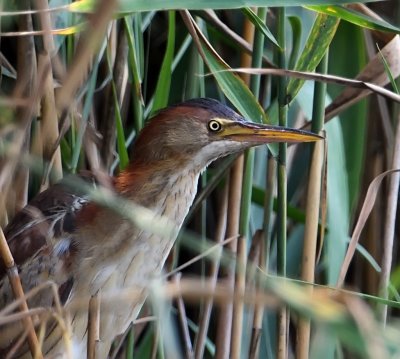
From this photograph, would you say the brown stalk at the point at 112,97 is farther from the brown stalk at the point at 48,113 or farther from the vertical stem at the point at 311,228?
the vertical stem at the point at 311,228

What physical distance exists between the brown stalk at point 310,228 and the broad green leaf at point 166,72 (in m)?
0.32

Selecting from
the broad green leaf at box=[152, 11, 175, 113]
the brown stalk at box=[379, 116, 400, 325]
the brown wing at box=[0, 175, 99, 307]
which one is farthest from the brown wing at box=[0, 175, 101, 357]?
the brown stalk at box=[379, 116, 400, 325]

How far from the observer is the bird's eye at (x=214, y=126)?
5.54 feet

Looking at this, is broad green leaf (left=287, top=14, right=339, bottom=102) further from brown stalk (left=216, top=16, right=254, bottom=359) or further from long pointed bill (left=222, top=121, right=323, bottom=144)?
brown stalk (left=216, top=16, right=254, bottom=359)

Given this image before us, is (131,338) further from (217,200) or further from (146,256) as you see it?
(217,200)

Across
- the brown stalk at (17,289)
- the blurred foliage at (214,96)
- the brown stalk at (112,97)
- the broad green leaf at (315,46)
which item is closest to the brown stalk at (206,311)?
the blurred foliage at (214,96)

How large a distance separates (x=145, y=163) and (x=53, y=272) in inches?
11.0

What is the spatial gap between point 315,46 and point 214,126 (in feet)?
0.90

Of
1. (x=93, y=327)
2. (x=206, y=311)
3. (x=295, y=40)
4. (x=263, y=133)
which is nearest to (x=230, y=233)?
(x=206, y=311)

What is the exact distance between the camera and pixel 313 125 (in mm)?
1578

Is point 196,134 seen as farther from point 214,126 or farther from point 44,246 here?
point 44,246

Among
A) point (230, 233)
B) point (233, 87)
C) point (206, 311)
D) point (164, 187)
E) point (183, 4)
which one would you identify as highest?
point (183, 4)

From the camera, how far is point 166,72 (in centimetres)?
172

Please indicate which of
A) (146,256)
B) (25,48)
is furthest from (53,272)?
(25,48)
